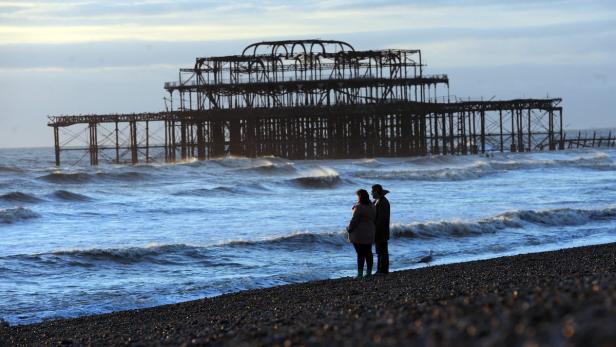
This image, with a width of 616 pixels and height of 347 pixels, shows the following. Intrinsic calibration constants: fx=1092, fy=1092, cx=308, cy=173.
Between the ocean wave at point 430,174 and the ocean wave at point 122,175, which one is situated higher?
the ocean wave at point 122,175

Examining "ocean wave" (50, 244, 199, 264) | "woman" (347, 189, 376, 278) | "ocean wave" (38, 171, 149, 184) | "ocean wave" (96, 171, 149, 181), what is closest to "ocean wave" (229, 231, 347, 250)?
"ocean wave" (50, 244, 199, 264)

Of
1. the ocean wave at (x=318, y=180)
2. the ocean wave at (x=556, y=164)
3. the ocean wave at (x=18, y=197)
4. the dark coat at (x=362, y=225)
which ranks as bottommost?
the ocean wave at (x=556, y=164)

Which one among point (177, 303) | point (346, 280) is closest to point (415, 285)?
point (346, 280)

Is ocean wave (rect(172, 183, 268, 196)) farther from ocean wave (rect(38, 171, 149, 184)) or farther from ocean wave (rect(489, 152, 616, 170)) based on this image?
ocean wave (rect(489, 152, 616, 170))

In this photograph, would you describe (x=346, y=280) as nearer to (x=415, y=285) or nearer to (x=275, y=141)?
(x=415, y=285)

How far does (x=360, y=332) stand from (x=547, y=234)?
1753 cm

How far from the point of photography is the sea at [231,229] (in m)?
16.1

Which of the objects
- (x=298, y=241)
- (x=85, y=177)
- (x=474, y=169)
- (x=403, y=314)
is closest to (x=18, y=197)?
(x=85, y=177)

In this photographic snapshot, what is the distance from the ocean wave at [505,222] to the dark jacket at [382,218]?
8.39 metres

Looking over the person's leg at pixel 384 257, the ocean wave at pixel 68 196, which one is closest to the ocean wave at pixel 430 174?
the ocean wave at pixel 68 196

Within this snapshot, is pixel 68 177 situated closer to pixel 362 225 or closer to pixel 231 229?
pixel 231 229

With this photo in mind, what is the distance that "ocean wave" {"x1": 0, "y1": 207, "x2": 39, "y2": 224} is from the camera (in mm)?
28125

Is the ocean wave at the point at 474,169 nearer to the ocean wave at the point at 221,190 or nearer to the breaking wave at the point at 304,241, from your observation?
the ocean wave at the point at 221,190

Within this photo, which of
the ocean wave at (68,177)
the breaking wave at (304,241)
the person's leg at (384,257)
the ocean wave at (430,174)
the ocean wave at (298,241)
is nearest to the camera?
the person's leg at (384,257)
